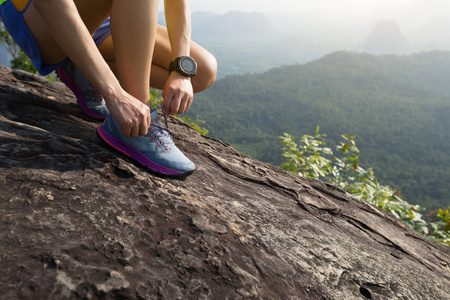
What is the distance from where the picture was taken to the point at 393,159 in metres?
58.5

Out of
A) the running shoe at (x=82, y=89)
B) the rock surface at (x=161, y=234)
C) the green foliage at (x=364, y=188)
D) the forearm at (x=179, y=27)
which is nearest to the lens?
the rock surface at (x=161, y=234)

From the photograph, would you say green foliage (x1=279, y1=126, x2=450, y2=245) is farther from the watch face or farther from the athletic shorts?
the athletic shorts

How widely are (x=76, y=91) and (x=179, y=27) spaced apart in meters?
0.83

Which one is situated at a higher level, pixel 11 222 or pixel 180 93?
pixel 180 93

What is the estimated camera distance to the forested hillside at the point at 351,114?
2109 inches

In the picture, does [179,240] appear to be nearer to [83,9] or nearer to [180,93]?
[180,93]

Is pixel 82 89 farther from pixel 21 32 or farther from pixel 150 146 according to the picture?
pixel 150 146

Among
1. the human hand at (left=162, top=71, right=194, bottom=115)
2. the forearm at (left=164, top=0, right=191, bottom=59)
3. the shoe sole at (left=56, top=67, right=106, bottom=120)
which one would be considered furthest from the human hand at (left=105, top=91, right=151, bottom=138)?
the shoe sole at (left=56, top=67, right=106, bottom=120)

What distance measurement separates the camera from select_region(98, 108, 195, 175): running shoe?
1.73 metres

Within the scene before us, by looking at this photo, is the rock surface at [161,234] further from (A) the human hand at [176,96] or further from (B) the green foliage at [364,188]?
(B) the green foliage at [364,188]

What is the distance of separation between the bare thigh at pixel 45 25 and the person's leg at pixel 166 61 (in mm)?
367

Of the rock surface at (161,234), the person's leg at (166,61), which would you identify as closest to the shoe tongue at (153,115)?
the rock surface at (161,234)

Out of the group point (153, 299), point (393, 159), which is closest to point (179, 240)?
point (153, 299)

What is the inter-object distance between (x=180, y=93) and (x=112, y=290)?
38.4 inches
